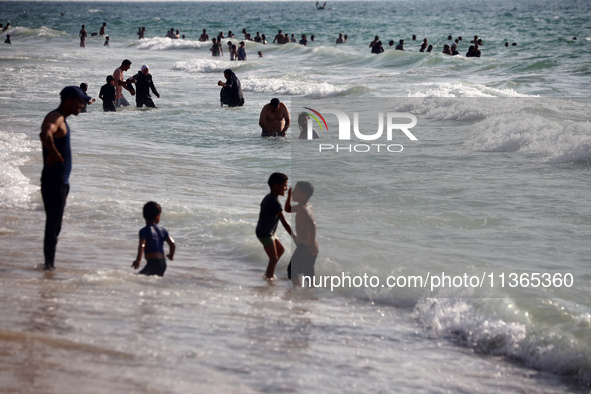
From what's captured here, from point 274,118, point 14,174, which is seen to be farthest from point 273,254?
point 274,118

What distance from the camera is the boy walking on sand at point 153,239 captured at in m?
5.58

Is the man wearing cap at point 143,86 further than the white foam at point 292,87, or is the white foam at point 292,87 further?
the white foam at point 292,87

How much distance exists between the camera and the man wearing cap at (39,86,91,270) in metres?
5.48

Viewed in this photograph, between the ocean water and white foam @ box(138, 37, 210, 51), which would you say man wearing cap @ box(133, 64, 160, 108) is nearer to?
the ocean water

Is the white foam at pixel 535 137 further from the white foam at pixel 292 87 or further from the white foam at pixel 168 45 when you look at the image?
the white foam at pixel 168 45

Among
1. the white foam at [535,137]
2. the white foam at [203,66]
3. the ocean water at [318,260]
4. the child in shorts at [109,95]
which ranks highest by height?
the white foam at [203,66]

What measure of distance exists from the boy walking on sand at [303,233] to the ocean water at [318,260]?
0.24 m

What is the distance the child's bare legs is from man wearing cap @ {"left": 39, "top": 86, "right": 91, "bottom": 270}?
1.78 m

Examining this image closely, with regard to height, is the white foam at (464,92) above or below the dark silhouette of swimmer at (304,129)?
above

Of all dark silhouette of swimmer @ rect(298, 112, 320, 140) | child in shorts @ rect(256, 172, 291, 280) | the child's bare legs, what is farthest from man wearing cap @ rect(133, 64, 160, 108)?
child in shorts @ rect(256, 172, 291, 280)

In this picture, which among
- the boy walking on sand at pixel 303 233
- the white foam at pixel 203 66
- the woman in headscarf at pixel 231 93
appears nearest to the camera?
the boy walking on sand at pixel 303 233

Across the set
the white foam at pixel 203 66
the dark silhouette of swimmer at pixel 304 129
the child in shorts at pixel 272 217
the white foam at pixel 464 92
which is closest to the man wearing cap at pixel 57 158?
the child in shorts at pixel 272 217

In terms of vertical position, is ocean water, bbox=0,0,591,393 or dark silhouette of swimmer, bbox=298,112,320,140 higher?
dark silhouette of swimmer, bbox=298,112,320,140

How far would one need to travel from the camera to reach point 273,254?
6.21 m
